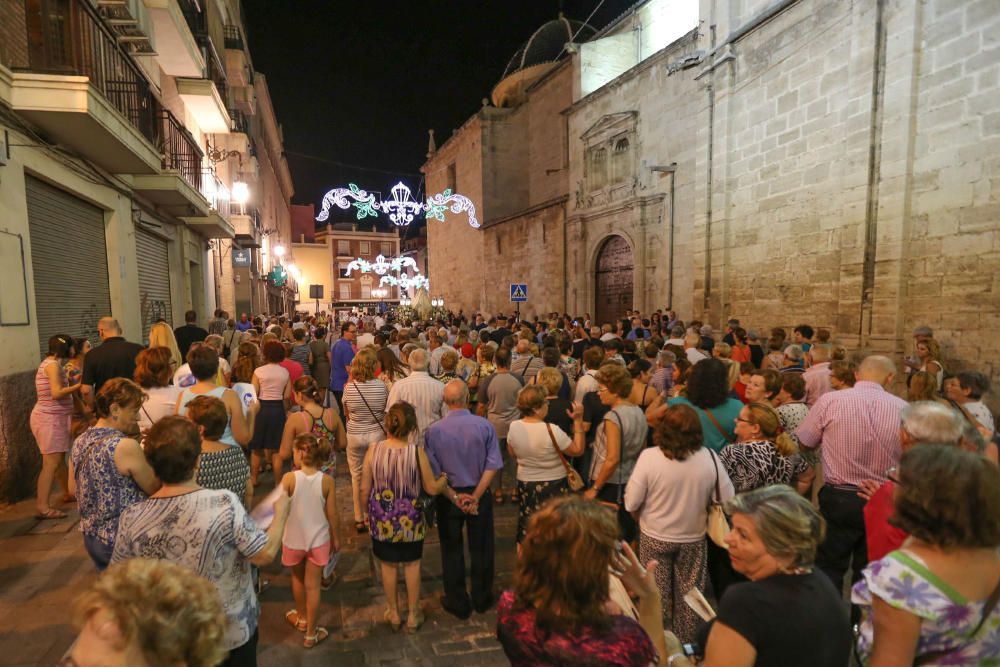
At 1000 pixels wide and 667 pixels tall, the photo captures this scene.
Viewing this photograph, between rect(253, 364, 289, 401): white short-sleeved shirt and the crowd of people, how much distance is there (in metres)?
0.03

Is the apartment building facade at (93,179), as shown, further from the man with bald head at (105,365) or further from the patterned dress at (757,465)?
the patterned dress at (757,465)

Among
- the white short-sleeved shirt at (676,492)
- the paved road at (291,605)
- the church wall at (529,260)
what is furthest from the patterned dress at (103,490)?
the church wall at (529,260)

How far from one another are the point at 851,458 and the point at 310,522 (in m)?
3.48

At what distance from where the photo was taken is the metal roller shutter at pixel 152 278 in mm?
9828

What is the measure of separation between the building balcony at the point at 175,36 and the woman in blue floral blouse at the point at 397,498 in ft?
32.5

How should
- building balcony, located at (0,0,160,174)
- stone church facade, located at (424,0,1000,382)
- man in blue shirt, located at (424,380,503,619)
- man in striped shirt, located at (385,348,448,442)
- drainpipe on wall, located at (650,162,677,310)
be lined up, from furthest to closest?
drainpipe on wall, located at (650,162,677,310), stone church facade, located at (424,0,1000,382), building balcony, located at (0,0,160,174), man in striped shirt, located at (385,348,448,442), man in blue shirt, located at (424,380,503,619)

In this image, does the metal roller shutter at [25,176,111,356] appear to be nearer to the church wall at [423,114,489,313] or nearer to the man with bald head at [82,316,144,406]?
the man with bald head at [82,316,144,406]

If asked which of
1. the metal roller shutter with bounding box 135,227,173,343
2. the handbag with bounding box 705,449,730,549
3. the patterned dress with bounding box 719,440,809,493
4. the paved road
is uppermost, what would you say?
the metal roller shutter with bounding box 135,227,173,343

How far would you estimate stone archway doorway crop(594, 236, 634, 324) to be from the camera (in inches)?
632

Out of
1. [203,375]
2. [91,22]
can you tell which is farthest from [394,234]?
[203,375]

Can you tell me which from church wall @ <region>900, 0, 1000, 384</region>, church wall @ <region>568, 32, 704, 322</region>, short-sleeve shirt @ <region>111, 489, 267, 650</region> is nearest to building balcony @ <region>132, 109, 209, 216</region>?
short-sleeve shirt @ <region>111, 489, 267, 650</region>

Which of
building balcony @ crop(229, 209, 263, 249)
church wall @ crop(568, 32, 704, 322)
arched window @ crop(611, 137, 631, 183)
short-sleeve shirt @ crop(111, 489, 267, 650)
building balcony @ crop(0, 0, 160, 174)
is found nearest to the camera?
short-sleeve shirt @ crop(111, 489, 267, 650)

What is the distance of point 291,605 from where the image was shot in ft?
12.4

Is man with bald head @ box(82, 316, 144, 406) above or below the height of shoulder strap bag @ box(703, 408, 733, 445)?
above
